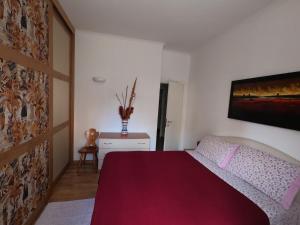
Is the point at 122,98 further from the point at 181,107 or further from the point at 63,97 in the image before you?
the point at 181,107

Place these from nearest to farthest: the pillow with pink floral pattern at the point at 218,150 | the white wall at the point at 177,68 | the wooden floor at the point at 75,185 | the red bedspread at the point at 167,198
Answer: the red bedspread at the point at 167,198, the pillow with pink floral pattern at the point at 218,150, the wooden floor at the point at 75,185, the white wall at the point at 177,68

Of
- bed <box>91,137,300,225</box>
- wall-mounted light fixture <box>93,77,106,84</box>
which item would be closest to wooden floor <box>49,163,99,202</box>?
bed <box>91,137,300,225</box>

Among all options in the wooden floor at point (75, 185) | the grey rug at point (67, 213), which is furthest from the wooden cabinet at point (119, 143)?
the grey rug at point (67, 213)

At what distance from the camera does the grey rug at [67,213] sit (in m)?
1.94

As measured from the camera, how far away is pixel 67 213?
208 cm

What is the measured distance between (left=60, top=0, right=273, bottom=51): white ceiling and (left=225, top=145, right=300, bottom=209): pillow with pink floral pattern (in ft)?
6.04

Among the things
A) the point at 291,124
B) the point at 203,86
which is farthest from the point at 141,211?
the point at 203,86

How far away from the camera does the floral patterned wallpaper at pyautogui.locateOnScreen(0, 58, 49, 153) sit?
1325 millimetres

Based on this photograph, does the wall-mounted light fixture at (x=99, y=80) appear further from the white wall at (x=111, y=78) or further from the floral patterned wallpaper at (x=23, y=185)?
the floral patterned wallpaper at (x=23, y=185)

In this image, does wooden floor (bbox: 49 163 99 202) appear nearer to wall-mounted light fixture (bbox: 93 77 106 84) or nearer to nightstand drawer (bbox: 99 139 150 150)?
nightstand drawer (bbox: 99 139 150 150)

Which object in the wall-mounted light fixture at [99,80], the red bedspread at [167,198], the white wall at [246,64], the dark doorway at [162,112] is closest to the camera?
the red bedspread at [167,198]

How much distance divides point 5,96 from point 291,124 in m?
2.67

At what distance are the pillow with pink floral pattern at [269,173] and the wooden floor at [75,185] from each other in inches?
81.9

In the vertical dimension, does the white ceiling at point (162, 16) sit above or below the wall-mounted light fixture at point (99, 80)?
above
